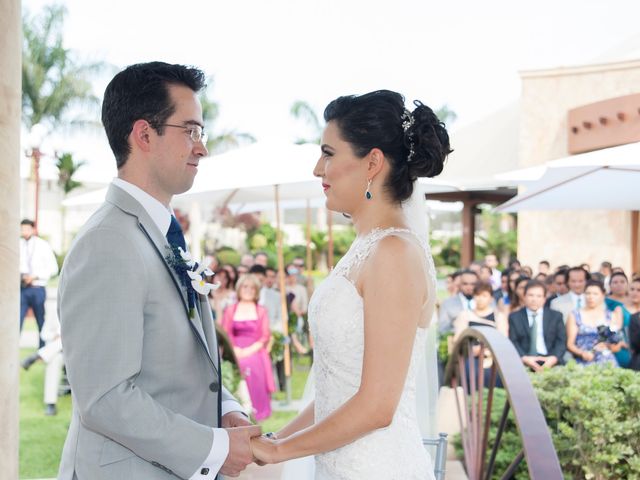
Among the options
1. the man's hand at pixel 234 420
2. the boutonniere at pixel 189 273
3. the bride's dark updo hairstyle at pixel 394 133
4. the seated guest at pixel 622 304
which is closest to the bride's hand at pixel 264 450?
the man's hand at pixel 234 420

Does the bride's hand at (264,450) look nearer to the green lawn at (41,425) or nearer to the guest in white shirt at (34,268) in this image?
the green lawn at (41,425)

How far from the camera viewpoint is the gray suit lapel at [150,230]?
2406 millimetres

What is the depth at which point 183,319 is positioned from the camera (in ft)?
7.85

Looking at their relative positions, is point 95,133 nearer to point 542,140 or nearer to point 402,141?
point 542,140

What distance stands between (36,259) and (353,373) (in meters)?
11.0

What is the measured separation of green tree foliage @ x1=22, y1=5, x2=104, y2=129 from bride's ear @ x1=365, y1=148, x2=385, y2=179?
105ft

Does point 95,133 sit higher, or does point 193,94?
point 95,133

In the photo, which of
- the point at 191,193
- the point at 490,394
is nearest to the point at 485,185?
the point at 191,193

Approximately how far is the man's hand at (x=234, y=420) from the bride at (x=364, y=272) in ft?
0.37

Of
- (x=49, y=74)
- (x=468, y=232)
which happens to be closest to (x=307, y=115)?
(x=49, y=74)

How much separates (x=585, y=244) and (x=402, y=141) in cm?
1850

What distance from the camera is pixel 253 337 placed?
9859 millimetres

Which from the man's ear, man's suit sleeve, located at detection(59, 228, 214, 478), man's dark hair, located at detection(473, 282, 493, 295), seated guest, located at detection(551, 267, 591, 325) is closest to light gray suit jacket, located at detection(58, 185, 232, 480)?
man's suit sleeve, located at detection(59, 228, 214, 478)

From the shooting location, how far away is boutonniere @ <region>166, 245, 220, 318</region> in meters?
2.44
